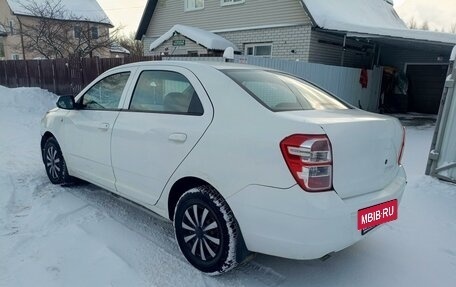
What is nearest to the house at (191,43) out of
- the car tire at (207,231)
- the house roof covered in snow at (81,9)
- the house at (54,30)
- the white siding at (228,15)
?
the white siding at (228,15)

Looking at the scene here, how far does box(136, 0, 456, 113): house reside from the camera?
41.1 ft

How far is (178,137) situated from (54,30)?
780 inches

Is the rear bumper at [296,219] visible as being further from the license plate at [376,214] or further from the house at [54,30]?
the house at [54,30]

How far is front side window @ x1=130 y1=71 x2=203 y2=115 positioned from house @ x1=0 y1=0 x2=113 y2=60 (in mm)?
15685

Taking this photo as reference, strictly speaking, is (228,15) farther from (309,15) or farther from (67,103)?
(67,103)

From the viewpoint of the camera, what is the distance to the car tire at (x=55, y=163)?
4391mm

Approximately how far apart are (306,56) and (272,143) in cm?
1138

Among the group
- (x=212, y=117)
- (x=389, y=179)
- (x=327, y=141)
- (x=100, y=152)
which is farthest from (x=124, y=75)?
(x=389, y=179)

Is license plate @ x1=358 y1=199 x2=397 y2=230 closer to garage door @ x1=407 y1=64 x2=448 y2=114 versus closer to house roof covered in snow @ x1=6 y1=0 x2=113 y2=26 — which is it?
garage door @ x1=407 y1=64 x2=448 y2=114

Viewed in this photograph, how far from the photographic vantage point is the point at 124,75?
11.8ft

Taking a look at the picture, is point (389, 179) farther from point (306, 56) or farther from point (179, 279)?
point (306, 56)

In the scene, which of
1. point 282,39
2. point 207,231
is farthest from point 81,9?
point 207,231

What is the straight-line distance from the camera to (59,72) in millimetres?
14344

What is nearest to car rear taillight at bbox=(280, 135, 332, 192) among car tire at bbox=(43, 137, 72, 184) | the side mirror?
the side mirror
